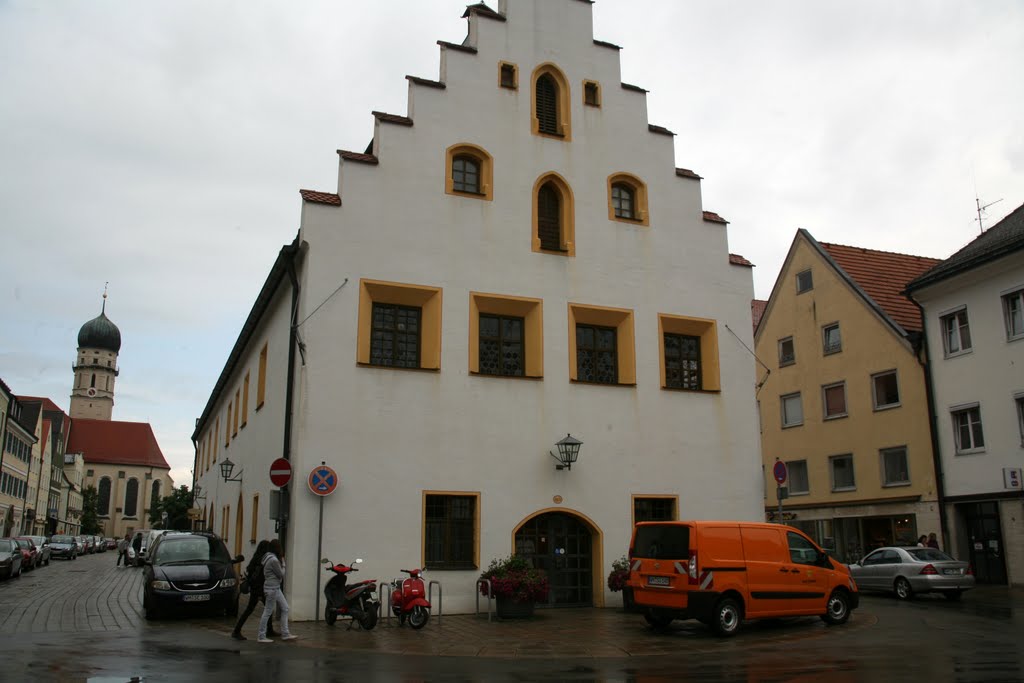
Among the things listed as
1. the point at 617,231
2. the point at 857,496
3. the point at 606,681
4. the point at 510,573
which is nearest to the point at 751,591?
the point at 510,573

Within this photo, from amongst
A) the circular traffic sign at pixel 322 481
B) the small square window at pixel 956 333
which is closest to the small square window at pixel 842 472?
the small square window at pixel 956 333

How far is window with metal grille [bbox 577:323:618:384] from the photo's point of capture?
66.9 ft

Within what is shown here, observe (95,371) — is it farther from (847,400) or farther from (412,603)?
(412,603)

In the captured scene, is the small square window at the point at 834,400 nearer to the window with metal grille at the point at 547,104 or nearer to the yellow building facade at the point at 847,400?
the yellow building facade at the point at 847,400

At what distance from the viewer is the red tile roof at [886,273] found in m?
32.6

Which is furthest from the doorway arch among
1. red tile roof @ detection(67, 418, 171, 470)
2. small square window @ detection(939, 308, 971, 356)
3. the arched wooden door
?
red tile roof @ detection(67, 418, 171, 470)

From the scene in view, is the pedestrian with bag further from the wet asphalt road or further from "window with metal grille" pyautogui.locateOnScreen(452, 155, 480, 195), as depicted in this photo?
"window with metal grille" pyautogui.locateOnScreen(452, 155, 480, 195)

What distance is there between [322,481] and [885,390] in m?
23.2

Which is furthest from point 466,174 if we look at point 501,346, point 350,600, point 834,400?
point 834,400

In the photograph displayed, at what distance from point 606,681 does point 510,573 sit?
7052 millimetres

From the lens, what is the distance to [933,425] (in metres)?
29.1

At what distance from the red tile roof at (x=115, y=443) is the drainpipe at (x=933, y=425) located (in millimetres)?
111699

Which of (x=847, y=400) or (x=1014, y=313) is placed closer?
(x=1014, y=313)

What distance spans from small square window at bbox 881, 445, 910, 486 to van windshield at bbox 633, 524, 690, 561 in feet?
60.6
